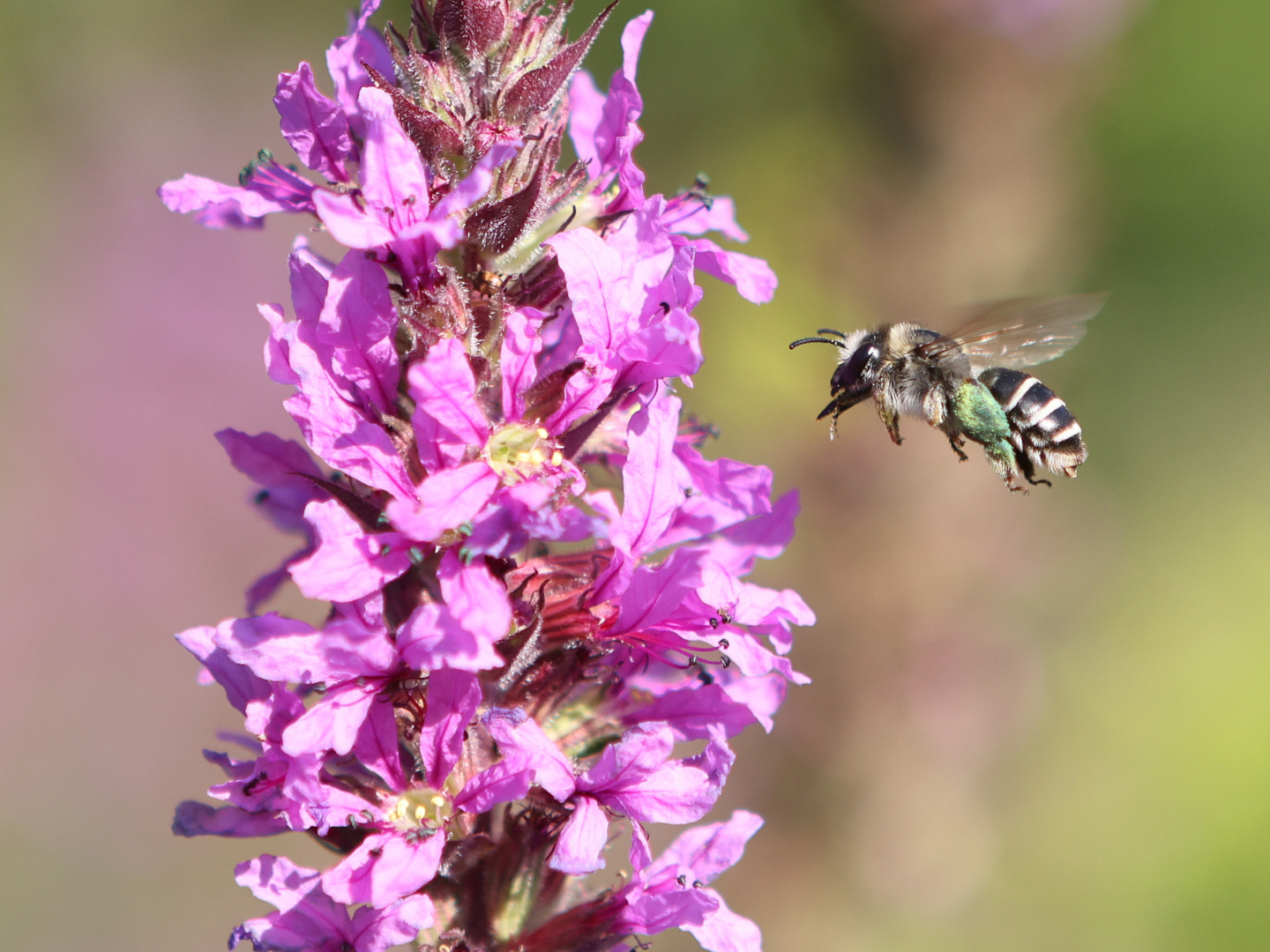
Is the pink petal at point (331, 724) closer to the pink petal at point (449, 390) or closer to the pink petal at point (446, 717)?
the pink petal at point (446, 717)

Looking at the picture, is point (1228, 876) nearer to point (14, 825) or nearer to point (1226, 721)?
point (1226, 721)

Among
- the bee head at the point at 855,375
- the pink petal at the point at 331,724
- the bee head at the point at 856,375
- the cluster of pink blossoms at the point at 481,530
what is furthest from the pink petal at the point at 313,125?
the bee head at the point at 856,375

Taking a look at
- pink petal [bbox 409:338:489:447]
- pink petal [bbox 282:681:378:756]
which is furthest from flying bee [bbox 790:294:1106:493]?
pink petal [bbox 282:681:378:756]

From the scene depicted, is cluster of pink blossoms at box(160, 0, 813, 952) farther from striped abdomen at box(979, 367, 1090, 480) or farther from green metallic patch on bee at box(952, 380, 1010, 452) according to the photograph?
striped abdomen at box(979, 367, 1090, 480)

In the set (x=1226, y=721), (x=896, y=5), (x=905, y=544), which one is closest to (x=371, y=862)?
(x=905, y=544)

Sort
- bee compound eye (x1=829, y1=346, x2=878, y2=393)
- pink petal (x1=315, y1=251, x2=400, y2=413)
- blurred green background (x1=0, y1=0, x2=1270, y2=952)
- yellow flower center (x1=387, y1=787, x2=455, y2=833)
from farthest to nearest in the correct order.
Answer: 1. blurred green background (x1=0, y1=0, x2=1270, y2=952)
2. bee compound eye (x1=829, y1=346, x2=878, y2=393)
3. yellow flower center (x1=387, y1=787, x2=455, y2=833)
4. pink petal (x1=315, y1=251, x2=400, y2=413)

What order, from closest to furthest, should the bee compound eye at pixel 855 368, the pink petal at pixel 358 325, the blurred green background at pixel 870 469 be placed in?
1. the pink petal at pixel 358 325
2. the bee compound eye at pixel 855 368
3. the blurred green background at pixel 870 469

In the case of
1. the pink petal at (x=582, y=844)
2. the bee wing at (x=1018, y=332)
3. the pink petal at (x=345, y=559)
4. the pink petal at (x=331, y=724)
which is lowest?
the pink petal at (x=582, y=844)
